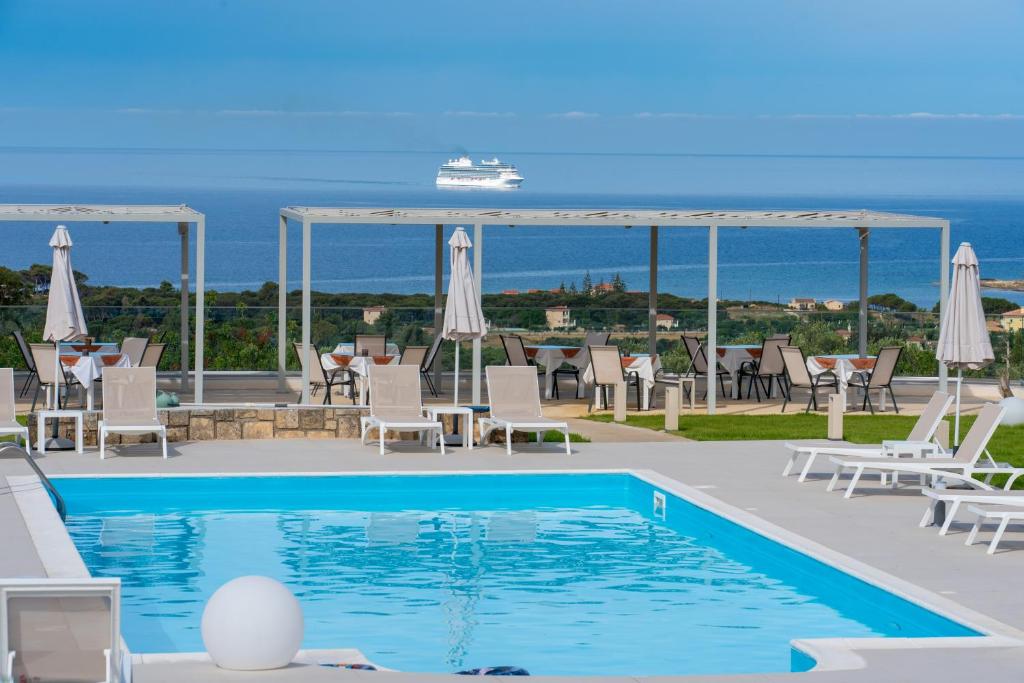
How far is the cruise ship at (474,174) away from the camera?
374 feet

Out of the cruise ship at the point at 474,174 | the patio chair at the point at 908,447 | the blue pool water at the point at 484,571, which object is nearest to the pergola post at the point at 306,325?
the blue pool water at the point at 484,571

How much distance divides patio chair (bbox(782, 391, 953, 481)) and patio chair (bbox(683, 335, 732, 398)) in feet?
19.6

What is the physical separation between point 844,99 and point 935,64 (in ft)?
17.6

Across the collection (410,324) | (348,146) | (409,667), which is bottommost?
A: (409,667)

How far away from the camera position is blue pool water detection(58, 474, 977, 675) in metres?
7.00

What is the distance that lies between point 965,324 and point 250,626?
24.6ft

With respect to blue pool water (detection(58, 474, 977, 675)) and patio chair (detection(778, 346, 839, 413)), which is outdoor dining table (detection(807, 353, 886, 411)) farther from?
blue pool water (detection(58, 474, 977, 675))

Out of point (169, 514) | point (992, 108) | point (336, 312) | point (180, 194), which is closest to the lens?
point (169, 514)

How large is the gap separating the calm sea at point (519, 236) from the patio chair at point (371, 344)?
57620mm

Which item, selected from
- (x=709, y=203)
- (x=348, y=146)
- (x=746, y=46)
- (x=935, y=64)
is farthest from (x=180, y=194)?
(x=935, y=64)

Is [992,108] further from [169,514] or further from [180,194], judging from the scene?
[169,514]

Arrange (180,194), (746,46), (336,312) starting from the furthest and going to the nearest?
(180,194) < (746,46) < (336,312)

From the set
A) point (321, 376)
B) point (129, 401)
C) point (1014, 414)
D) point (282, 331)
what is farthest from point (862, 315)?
point (129, 401)

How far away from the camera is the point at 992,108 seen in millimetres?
86500
